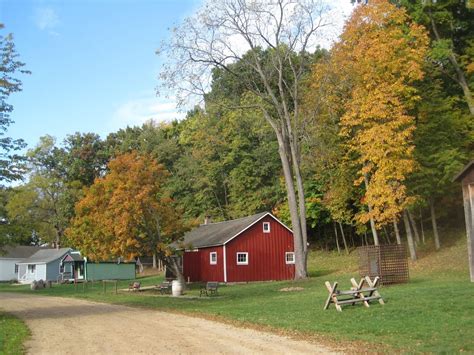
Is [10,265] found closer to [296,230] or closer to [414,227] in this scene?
[296,230]

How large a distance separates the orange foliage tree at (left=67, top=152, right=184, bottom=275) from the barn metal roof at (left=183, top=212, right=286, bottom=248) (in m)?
2.78

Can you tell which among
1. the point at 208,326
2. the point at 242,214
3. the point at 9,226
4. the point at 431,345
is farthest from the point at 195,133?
the point at 431,345

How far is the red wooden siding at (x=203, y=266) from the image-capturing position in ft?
117

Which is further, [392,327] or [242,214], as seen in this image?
[242,214]

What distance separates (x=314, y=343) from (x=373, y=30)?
81.4 ft

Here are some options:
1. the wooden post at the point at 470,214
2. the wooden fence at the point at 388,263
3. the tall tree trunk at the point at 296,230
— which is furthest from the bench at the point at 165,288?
the wooden post at the point at 470,214

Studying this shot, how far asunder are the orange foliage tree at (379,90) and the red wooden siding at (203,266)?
1080 cm

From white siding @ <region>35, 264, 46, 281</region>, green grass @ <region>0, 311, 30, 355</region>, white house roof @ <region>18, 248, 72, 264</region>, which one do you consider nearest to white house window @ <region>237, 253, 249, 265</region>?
green grass @ <region>0, 311, 30, 355</region>

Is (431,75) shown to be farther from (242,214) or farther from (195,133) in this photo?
(195,133)

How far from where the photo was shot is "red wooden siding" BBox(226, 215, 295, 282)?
3553cm

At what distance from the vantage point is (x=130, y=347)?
34.3ft

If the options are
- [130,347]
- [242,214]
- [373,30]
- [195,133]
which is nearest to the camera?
[130,347]

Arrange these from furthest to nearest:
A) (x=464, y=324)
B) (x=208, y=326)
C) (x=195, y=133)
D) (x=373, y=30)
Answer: (x=195, y=133) → (x=373, y=30) → (x=208, y=326) → (x=464, y=324)

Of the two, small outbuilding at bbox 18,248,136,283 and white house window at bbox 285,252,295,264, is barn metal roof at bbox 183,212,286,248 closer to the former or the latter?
white house window at bbox 285,252,295,264
